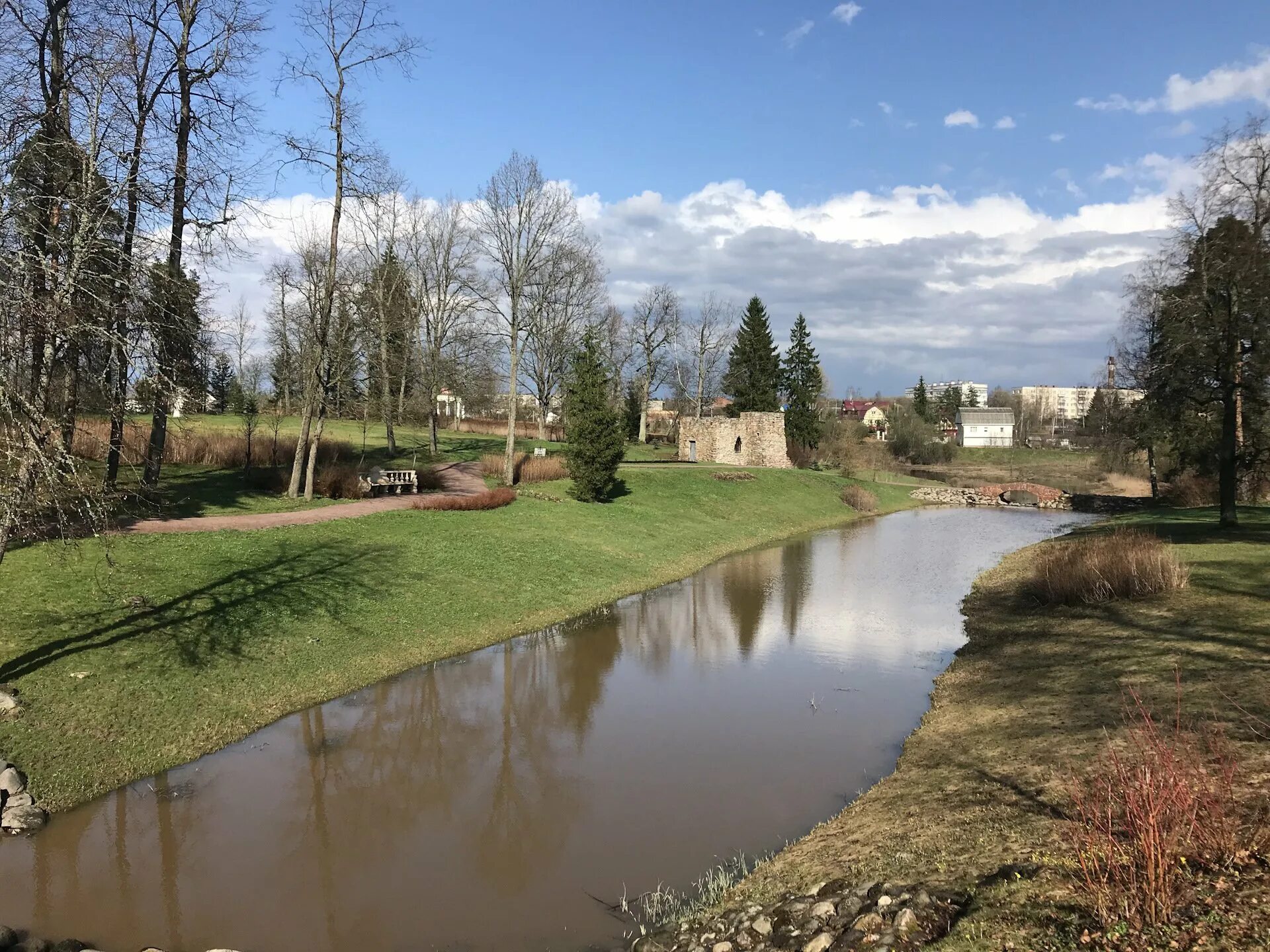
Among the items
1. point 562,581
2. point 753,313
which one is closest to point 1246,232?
point 562,581

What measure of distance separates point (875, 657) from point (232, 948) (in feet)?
36.7

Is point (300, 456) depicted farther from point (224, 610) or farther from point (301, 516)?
point (224, 610)

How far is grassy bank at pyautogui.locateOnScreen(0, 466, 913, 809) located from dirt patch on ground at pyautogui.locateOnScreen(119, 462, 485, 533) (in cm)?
62

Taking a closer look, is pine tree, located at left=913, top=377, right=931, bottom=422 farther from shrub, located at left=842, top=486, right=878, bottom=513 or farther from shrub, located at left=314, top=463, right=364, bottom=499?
shrub, located at left=314, top=463, right=364, bottom=499

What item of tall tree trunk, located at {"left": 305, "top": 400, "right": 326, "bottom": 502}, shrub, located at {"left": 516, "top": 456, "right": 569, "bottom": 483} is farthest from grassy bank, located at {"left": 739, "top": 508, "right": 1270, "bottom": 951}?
shrub, located at {"left": 516, "top": 456, "right": 569, "bottom": 483}

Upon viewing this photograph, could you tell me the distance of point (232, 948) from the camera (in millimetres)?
5852

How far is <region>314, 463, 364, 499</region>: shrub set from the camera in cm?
2239

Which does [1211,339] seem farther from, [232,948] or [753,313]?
[753,313]

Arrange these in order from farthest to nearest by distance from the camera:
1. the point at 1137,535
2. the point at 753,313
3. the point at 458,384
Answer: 1. the point at 753,313
2. the point at 458,384
3. the point at 1137,535

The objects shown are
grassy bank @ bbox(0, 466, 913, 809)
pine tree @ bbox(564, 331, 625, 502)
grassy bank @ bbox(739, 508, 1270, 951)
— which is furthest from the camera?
pine tree @ bbox(564, 331, 625, 502)

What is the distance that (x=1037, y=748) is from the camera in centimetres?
A: 785

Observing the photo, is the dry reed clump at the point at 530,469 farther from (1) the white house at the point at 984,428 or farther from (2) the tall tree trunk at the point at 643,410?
(1) the white house at the point at 984,428

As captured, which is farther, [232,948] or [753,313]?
[753,313]

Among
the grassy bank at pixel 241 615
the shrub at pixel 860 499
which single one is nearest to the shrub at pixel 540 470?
the grassy bank at pixel 241 615
